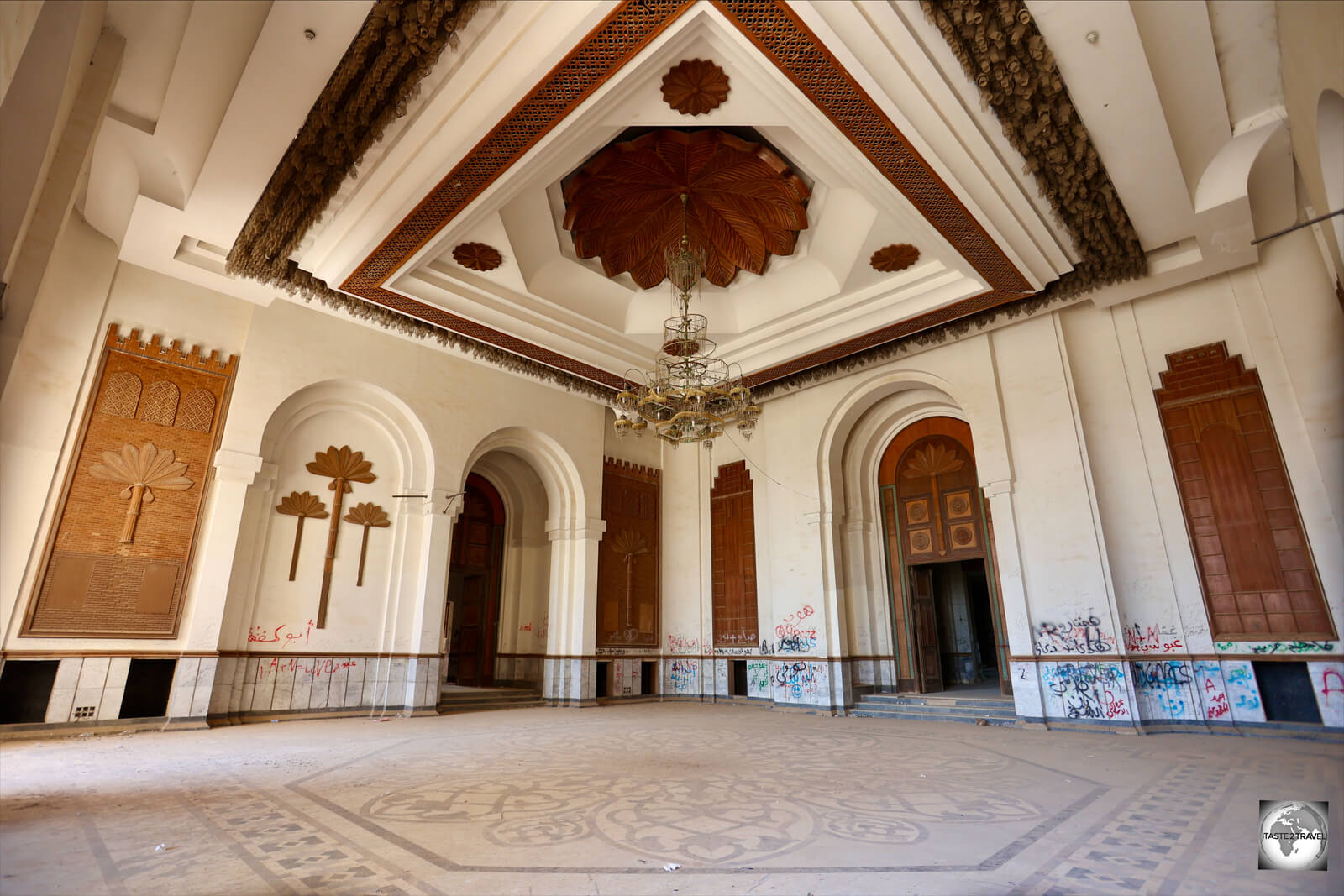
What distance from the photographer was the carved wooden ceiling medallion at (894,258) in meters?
8.80

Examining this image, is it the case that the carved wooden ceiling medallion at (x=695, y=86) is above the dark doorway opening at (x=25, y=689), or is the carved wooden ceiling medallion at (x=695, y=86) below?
above

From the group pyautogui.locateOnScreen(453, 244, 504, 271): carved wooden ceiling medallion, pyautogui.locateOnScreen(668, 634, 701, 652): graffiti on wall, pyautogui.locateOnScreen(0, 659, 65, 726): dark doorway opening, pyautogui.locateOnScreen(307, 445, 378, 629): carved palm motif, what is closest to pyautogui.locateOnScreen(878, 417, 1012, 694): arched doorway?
pyautogui.locateOnScreen(668, 634, 701, 652): graffiti on wall

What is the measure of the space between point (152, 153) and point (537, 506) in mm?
7973

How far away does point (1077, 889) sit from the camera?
2.66 meters

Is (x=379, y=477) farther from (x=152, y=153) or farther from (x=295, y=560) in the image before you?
(x=152, y=153)

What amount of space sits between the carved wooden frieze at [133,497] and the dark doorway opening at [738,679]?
8.57 m

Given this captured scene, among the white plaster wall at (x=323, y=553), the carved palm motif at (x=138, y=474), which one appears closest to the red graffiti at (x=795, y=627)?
the white plaster wall at (x=323, y=553)

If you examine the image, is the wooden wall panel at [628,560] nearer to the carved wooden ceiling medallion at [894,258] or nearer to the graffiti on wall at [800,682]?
the graffiti on wall at [800,682]

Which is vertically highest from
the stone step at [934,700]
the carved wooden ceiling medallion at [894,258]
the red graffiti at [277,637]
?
the carved wooden ceiling medallion at [894,258]

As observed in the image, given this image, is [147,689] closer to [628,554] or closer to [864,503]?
[628,554]

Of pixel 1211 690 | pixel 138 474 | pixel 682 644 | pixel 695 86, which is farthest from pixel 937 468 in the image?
pixel 138 474

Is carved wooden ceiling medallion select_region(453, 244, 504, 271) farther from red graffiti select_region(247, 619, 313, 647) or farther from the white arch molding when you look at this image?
the white arch molding

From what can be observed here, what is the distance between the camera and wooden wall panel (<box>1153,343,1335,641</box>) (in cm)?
725

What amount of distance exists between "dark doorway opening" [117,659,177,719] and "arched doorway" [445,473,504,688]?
5294 millimetres
